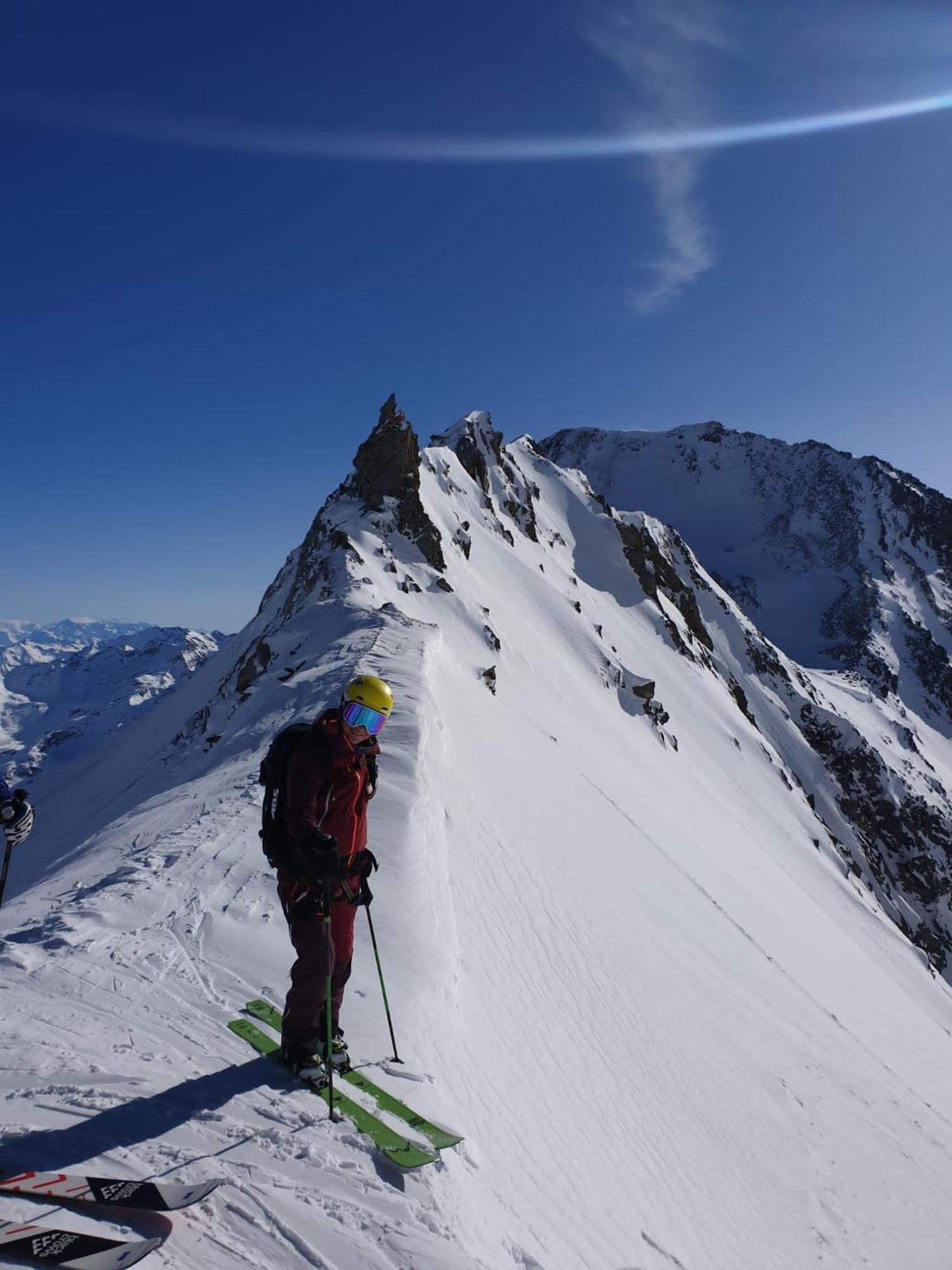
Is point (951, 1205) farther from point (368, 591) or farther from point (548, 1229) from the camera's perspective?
point (368, 591)

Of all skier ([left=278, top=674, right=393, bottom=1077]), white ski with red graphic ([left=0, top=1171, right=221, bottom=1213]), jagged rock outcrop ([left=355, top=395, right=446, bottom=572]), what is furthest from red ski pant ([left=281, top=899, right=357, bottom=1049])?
jagged rock outcrop ([left=355, top=395, right=446, bottom=572])

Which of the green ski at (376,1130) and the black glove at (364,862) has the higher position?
the black glove at (364,862)

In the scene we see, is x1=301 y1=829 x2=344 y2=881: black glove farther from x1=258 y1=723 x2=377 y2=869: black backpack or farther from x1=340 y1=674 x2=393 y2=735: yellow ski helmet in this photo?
x1=340 y1=674 x2=393 y2=735: yellow ski helmet

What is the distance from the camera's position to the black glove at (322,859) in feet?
15.5

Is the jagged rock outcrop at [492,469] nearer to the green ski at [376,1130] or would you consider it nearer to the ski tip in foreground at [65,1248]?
the green ski at [376,1130]

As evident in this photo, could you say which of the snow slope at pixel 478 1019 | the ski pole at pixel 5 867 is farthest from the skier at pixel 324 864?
the ski pole at pixel 5 867

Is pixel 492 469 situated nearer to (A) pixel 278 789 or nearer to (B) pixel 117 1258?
(A) pixel 278 789

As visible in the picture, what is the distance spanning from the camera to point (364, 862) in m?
5.32

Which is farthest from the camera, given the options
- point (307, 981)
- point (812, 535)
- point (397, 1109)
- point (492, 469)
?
point (812, 535)

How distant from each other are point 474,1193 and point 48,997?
3.45m

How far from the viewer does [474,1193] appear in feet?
15.1

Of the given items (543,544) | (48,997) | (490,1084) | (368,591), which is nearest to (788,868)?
(368,591)

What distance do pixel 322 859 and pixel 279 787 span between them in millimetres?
715

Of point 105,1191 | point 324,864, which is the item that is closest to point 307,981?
point 324,864
